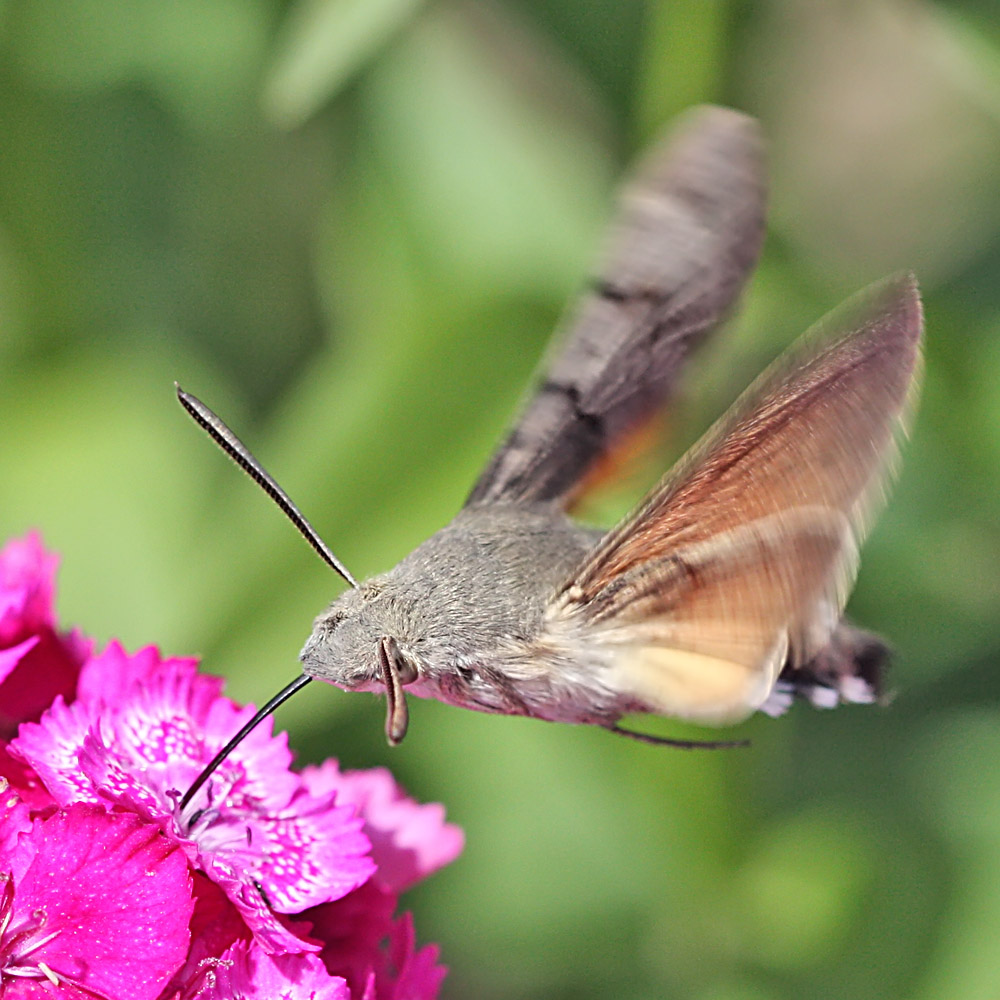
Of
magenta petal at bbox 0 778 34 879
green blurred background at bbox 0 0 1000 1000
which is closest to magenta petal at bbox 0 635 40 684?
magenta petal at bbox 0 778 34 879

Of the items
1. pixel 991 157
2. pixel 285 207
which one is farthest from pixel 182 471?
pixel 991 157

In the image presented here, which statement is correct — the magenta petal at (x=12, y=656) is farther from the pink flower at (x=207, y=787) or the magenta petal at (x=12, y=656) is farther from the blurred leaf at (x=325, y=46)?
the blurred leaf at (x=325, y=46)

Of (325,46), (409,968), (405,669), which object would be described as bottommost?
(409,968)

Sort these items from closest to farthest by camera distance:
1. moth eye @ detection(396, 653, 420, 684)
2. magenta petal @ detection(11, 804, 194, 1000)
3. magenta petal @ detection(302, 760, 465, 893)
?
magenta petal @ detection(11, 804, 194, 1000) → moth eye @ detection(396, 653, 420, 684) → magenta petal @ detection(302, 760, 465, 893)

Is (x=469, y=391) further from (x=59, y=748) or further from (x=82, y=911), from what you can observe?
(x=82, y=911)

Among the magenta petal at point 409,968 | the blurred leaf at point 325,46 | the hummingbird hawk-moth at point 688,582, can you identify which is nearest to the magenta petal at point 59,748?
the hummingbird hawk-moth at point 688,582

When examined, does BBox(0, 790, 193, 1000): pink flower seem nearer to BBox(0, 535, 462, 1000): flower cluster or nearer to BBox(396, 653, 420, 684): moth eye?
BBox(0, 535, 462, 1000): flower cluster

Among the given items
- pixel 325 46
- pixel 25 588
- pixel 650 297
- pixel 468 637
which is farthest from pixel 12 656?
pixel 325 46
